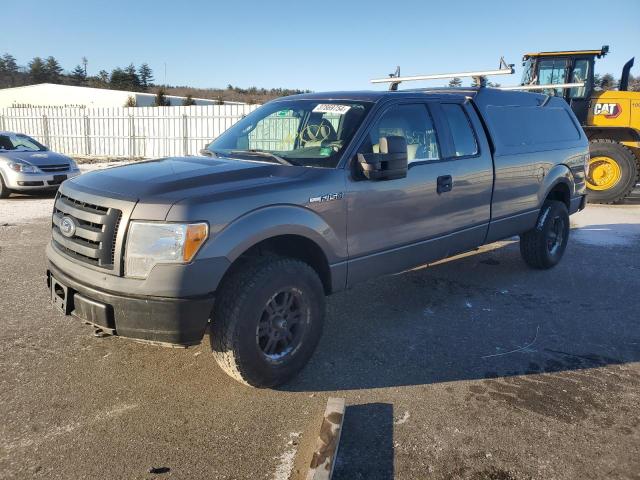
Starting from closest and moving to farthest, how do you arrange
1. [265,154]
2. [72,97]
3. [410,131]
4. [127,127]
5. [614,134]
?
[265,154], [410,131], [614,134], [127,127], [72,97]

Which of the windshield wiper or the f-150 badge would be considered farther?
the windshield wiper

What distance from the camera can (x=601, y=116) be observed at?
11.8 meters

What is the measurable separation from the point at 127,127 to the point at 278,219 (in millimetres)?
22369

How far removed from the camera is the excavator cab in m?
11.6

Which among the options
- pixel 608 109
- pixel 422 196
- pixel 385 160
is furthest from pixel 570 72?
pixel 385 160

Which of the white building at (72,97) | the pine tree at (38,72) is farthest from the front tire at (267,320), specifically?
the pine tree at (38,72)

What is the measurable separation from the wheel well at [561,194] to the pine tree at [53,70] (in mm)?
93795

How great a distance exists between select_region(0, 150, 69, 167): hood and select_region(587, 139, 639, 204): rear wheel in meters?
11.7

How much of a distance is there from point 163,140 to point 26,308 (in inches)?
736

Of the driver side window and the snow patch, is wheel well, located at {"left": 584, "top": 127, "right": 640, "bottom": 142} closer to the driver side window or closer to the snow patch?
the driver side window

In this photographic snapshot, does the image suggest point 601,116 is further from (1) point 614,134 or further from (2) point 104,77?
(2) point 104,77

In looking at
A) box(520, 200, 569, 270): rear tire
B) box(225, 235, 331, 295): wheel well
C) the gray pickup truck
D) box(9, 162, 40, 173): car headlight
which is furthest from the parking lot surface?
box(9, 162, 40, 173): car headlight

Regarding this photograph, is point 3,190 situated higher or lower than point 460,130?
lower

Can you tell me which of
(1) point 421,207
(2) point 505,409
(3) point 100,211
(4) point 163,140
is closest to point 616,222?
(1) point 421,207
